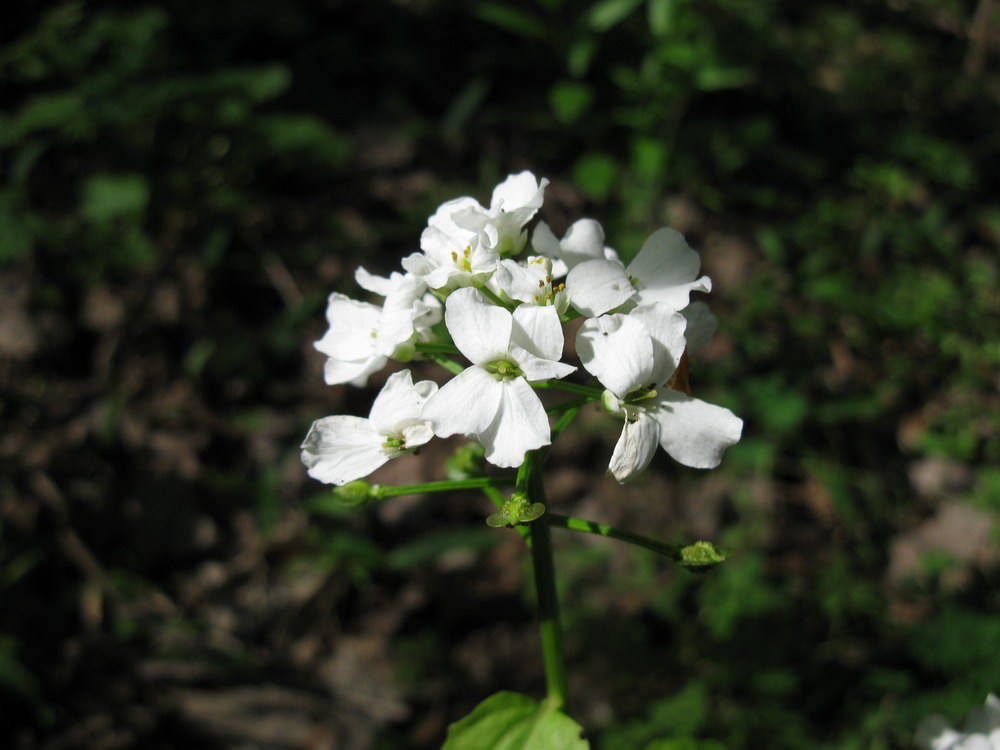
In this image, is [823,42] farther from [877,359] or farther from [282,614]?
[282,614]

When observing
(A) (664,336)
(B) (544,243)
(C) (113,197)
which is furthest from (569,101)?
(A) (664,336)

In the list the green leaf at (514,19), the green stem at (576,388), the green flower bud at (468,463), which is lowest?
the green flower bud at (468,463)

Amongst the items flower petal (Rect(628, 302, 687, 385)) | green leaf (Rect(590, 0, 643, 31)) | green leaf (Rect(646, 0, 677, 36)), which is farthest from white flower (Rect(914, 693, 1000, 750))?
green leaf (Rect(590, 0, 643, 31))

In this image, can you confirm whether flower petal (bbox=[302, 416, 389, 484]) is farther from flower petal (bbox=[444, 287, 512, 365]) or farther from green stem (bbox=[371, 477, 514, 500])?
flower petal (bbox=[444, 287, 512, 365])

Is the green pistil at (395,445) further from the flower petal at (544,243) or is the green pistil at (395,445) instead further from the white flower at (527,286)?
the flower petal at (544,243)

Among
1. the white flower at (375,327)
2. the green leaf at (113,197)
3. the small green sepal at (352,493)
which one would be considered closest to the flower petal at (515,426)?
the white flower at (375,327)

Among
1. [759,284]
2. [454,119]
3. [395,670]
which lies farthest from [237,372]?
[759,284]
